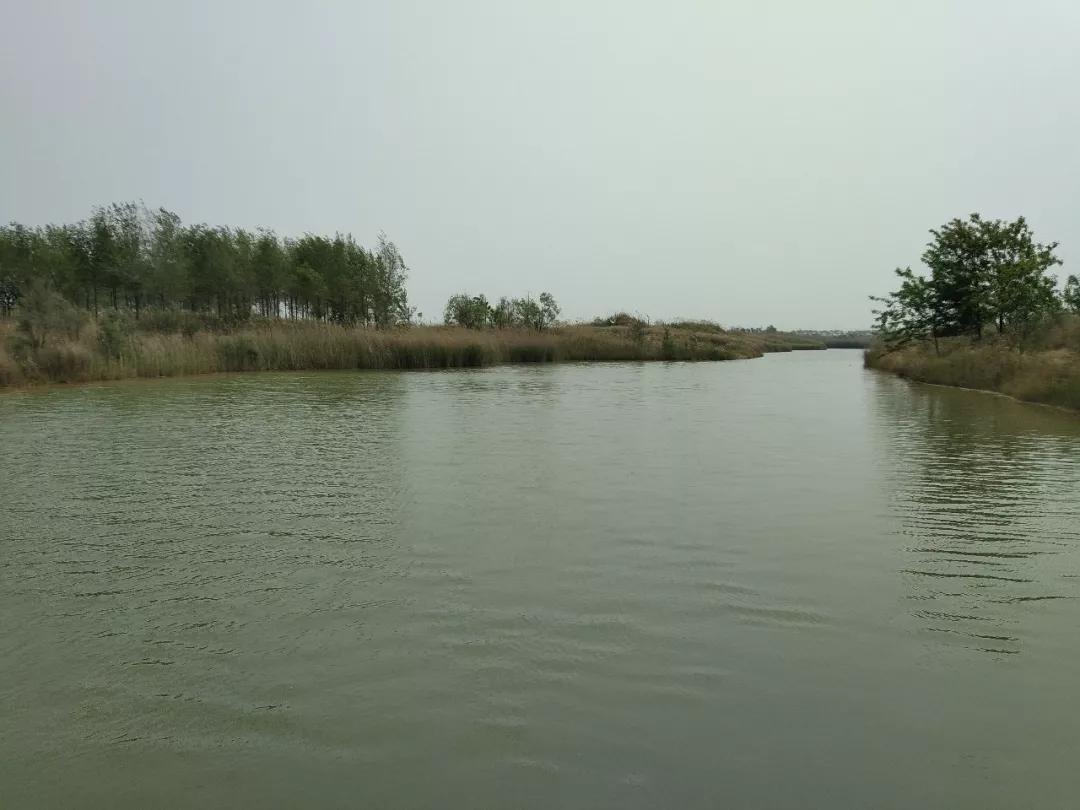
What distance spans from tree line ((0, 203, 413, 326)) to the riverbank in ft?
30.0

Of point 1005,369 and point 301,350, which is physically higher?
point 301,350

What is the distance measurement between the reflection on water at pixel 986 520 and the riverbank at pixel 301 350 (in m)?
21.5

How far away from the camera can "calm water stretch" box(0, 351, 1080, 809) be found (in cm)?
273

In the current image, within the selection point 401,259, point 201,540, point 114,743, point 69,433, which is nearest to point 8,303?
point 401,259

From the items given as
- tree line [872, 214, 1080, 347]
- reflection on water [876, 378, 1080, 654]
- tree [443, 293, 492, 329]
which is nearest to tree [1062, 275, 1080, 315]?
tree line [872, 214, 1080, 347]

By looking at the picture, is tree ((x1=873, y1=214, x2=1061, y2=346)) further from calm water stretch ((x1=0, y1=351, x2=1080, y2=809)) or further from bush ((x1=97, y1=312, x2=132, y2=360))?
bush ((x1=97, y1=312, x2=132, y2=360))

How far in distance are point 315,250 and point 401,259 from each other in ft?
18.8

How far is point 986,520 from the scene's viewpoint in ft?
21.2

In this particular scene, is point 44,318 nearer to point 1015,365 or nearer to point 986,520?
point 986,520

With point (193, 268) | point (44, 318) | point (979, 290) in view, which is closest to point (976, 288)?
point (979, 290)

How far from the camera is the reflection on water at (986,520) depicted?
4418 millimetres

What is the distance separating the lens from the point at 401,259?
4512 cm

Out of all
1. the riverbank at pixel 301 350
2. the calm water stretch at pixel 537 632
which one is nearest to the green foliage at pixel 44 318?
the riverbank at pixel 301 350

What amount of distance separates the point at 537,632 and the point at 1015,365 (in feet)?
64.6
